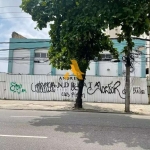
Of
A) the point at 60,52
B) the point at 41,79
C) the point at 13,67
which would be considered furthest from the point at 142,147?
the point at 13,67

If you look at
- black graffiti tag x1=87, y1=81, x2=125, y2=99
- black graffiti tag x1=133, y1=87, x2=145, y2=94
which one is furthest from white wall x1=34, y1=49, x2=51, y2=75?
black graffiti tag x1=133, y1=87, x2=145, y2=94

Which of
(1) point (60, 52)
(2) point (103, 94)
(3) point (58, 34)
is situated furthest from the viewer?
(2) point (103, 94)

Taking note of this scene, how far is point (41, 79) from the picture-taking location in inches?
719

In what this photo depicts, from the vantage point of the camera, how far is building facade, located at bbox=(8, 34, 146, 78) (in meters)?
28.3

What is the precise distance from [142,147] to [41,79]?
46.4 feet

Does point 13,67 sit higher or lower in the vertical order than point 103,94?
higher

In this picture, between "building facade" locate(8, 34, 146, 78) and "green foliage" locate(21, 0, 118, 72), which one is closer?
"green foliage" locate(21, 0, 118, 72)

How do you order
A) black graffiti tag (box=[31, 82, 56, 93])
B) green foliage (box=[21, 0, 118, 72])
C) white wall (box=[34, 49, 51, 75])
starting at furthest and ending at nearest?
1. white wall (box=[34, 49, 51, 75])
2. black graffiti tag (box=[31, 82, 56, 93])
3. green foliage (box=[21, 0, 118, 72])

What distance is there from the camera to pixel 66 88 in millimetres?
18000

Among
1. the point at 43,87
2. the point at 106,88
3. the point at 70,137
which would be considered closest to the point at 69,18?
the point at 70,137

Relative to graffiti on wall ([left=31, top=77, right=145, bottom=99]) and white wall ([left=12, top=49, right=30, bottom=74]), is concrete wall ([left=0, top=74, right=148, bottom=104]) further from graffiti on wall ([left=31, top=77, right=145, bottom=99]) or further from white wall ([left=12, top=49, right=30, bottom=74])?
white wall ([left=12, top=49, right=30, bottom=74])

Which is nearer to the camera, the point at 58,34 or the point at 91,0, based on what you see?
the point at 91,0

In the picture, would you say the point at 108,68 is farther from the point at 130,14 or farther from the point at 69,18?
the point at 130,14

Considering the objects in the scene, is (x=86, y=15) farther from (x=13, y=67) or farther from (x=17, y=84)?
(x=13, y=67)
